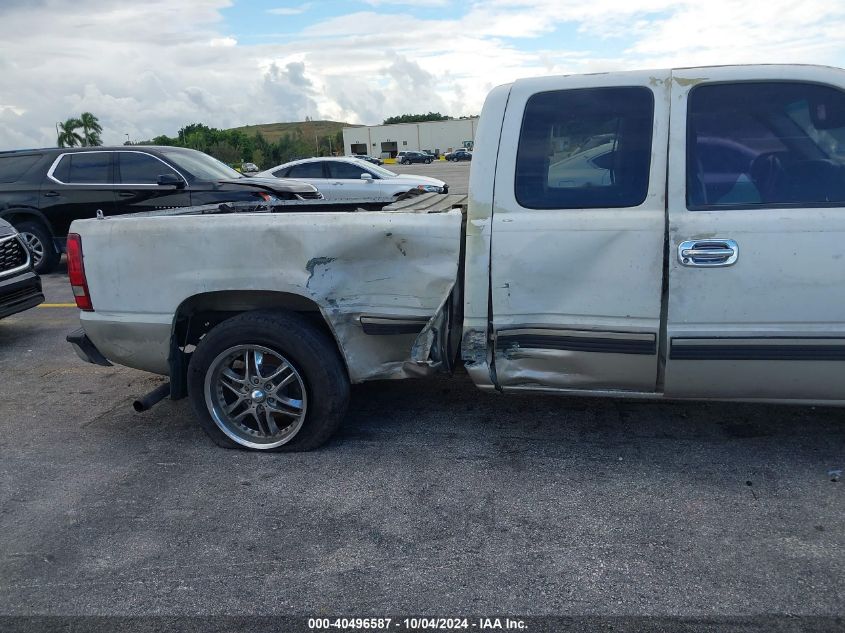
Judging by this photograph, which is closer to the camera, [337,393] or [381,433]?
[337,393]

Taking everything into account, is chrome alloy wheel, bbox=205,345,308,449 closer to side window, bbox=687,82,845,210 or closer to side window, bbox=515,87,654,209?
side window, bbox=515,87,654,209

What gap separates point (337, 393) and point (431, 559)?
115 centimetres

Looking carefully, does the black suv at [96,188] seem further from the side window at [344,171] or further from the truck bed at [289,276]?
the truck bed at [289,276]

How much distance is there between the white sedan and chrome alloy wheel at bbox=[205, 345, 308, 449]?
1145cm

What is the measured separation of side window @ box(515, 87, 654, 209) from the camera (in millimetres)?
3459

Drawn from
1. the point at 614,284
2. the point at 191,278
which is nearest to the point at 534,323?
the point at 614,284

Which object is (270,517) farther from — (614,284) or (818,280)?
(818,280)

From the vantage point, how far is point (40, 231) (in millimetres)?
10016

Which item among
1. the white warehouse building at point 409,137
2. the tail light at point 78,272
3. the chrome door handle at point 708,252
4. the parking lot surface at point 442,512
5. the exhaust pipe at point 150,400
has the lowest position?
the parking lot surface at point 442,512

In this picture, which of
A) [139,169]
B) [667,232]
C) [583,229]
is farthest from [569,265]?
[139,169]

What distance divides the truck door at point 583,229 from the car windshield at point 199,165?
24.0ft

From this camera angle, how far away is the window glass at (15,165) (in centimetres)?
1011

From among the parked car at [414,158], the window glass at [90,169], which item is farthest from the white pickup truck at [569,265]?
the parked car at [414,158]

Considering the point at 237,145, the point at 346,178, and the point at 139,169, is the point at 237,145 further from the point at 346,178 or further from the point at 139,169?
the point at 139,169
